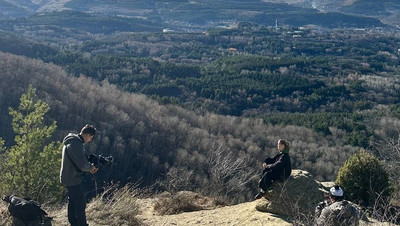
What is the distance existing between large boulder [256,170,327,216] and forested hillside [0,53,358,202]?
2083 cm

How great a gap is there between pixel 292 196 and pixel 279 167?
2.90 ft

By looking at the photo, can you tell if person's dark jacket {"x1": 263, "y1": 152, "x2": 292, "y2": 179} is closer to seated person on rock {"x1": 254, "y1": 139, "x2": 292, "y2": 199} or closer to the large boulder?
seated person on rock {"x1": 254, "y1": 139, "x2": 292, "y2": 199}

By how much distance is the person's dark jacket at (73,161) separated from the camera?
8.12m

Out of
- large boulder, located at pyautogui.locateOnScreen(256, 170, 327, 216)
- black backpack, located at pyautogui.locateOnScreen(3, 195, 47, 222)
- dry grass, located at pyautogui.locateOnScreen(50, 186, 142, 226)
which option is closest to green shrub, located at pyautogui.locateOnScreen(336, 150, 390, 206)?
large boulder, located at pyautogui.locateOnScreen(256, 170, 327, 216)

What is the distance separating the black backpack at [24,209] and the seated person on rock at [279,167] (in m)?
5.64

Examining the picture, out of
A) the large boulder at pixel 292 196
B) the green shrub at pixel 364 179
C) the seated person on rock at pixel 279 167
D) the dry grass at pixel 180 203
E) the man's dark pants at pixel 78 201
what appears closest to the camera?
the man's dark pants at pixel 78 201

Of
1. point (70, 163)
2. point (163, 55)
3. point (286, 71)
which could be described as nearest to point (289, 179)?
point (70, 163)

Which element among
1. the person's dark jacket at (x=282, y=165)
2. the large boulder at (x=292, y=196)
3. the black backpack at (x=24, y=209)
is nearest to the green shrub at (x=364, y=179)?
the large boulder at (x=292, y=196)

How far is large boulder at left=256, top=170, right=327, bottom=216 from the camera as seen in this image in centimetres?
1123

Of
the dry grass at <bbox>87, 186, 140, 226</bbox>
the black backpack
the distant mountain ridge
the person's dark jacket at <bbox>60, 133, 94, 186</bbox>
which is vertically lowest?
the distant mountain ridge

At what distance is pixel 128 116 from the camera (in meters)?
46.9

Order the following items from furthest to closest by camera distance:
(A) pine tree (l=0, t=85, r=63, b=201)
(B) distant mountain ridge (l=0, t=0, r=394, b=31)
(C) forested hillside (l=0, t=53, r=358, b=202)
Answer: (B) distant mountain ridge (l=0, t=0, r=394, b=31), (C) forested hillside (l=0, t=53, r=358, b=202), (A) pine tree (l=0, t=85, r=63, b=201)

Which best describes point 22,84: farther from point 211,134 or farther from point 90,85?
point 211,134

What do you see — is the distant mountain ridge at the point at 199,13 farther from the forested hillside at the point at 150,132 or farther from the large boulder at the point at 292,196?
the large boulder at the point at 292,196
